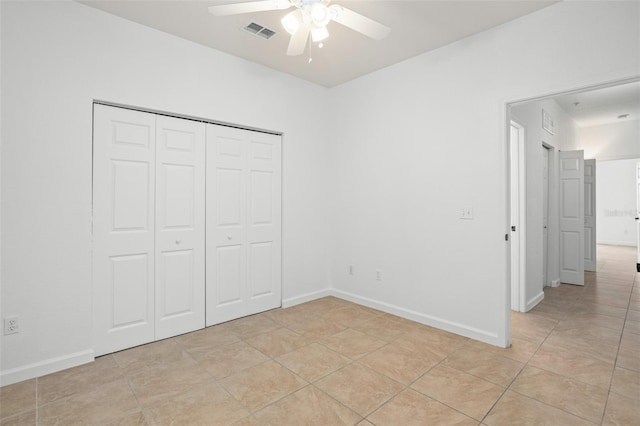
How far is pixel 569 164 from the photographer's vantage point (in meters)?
5.16

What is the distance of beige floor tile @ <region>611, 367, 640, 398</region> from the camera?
212 cm

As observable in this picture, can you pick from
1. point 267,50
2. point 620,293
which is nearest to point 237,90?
point 267,50

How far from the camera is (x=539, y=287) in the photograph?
4188mm

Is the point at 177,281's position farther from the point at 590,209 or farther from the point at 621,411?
the point at 590,209

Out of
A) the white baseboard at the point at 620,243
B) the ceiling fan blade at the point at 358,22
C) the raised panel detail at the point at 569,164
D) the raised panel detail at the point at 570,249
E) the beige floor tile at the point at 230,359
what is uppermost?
the ceiling fan blade at the point at 358,22

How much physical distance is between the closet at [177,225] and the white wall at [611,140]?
6.73 meters

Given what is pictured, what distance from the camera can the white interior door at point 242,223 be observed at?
334 centimetres

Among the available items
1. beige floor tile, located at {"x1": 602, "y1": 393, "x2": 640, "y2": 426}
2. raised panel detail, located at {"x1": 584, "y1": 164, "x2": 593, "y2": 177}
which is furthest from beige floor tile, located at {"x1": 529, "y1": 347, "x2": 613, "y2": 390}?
raised panel detail, located at {"x1": 584, "y1": 164, "x2": 593, "y2": 177}

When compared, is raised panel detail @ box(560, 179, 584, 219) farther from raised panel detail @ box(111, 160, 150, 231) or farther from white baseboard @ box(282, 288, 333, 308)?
raised panel detail @ box(111, 160, 150, 231)

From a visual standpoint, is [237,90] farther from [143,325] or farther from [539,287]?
[539,287]

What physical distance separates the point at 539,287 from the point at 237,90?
179 inches

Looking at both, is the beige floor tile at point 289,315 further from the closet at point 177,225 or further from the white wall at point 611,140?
the white wall at point 611,140

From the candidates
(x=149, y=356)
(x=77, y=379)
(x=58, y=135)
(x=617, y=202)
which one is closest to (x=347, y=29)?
(x=58, y=135)

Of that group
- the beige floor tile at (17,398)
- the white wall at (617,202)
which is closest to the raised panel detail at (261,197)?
the beige floor tile at (17,398)
